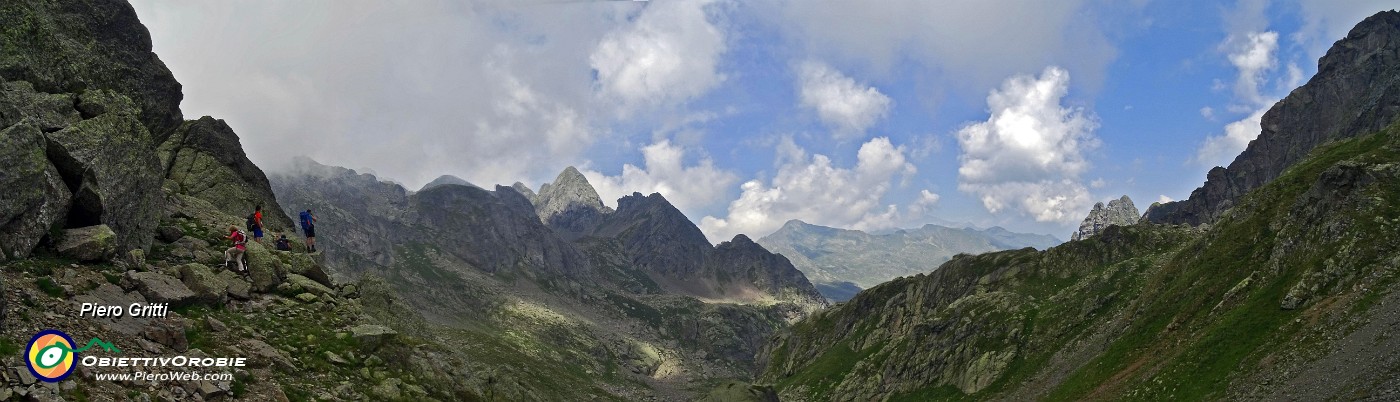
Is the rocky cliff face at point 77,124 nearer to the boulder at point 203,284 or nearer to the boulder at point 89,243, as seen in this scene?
the boulder at point 89,243

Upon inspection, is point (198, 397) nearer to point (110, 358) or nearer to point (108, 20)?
point (110, 358)

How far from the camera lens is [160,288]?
86.1 ft

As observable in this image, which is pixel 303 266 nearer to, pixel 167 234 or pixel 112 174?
pixel 167 234

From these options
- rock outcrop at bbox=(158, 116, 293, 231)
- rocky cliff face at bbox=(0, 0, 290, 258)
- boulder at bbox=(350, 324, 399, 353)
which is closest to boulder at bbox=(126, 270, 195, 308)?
rocky cliff face at bbox=(0, 0, 290, 258)

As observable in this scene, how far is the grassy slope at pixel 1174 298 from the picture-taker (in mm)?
55688

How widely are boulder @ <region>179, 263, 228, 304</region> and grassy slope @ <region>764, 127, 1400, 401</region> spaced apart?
67.6m

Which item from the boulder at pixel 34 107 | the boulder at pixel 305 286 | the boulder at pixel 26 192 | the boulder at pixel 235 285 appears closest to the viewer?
the boulder at pixel 26 192

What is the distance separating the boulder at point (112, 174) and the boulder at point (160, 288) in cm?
341

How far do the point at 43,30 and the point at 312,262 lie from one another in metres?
18.3

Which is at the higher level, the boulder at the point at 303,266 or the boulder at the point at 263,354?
the boulder at the point at 303,266

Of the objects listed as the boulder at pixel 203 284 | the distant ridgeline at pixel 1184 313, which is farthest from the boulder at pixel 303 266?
the distant ridgeline at pixel 1184 313

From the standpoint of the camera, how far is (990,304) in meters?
109

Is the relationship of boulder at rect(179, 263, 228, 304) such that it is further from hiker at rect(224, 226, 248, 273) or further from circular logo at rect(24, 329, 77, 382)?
circular logo at rect(24, 329, 77, 382)

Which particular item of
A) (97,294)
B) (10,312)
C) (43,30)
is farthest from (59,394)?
(43,30)
